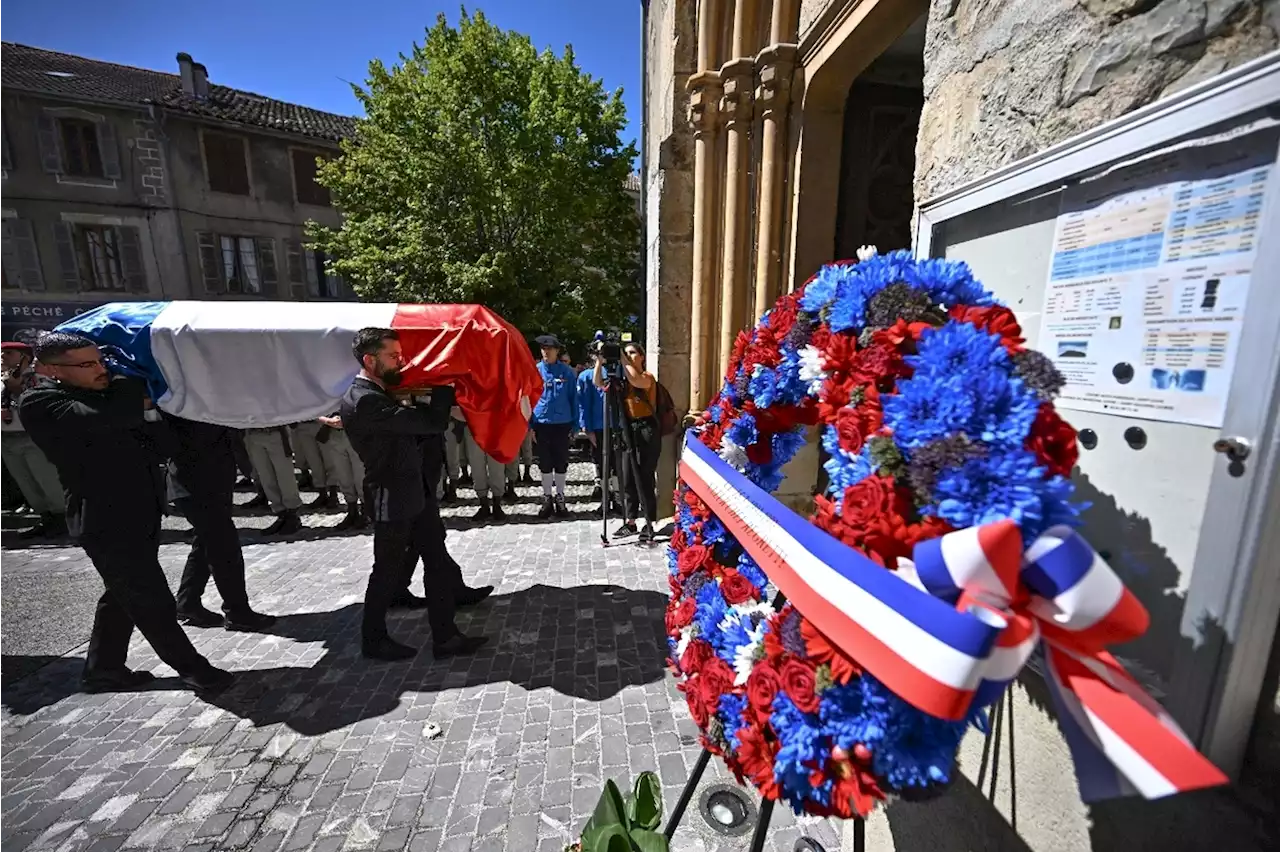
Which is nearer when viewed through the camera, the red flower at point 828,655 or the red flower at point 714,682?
the red flower at point 828,655

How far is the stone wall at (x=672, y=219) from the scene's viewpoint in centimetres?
567

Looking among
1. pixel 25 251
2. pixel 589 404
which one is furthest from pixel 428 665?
pixel 25 251

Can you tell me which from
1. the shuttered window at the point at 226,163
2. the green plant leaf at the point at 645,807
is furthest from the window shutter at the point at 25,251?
the green plant leaf at the point at 645,807

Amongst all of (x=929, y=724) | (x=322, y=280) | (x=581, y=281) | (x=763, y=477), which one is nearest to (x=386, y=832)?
(x=763, y=477)

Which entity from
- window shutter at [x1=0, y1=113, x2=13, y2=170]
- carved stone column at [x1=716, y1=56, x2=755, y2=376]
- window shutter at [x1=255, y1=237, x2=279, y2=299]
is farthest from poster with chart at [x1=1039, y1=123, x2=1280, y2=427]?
window shutter at [x1=0, y1=113, x2=13, y2=170]

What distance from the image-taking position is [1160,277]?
42.1 inches

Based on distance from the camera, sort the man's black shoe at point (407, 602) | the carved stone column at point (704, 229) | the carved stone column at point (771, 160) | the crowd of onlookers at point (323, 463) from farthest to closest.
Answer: the crowd of onlookers at point (323, 463) < the carved stone column at point (704, 229) < the carved stone column at point (771, 160) < the man's black shoe at point (407, 602)

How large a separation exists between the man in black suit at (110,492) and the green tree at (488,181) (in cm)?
1058

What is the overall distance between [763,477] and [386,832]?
2213 millimetres

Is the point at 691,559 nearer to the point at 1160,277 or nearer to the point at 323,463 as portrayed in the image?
the point at 1160,277

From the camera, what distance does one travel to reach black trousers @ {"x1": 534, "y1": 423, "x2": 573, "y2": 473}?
6602 mm

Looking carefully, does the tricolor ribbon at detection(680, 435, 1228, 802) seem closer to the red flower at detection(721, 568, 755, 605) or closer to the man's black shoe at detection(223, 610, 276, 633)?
the red flower at detection(721, 568, 755, 605)

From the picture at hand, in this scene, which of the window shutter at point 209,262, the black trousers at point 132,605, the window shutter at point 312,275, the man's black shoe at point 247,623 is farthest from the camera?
the window shutter at point 312,275

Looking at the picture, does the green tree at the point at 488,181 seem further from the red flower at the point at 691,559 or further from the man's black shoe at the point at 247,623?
the red flower at the point at 691,559
